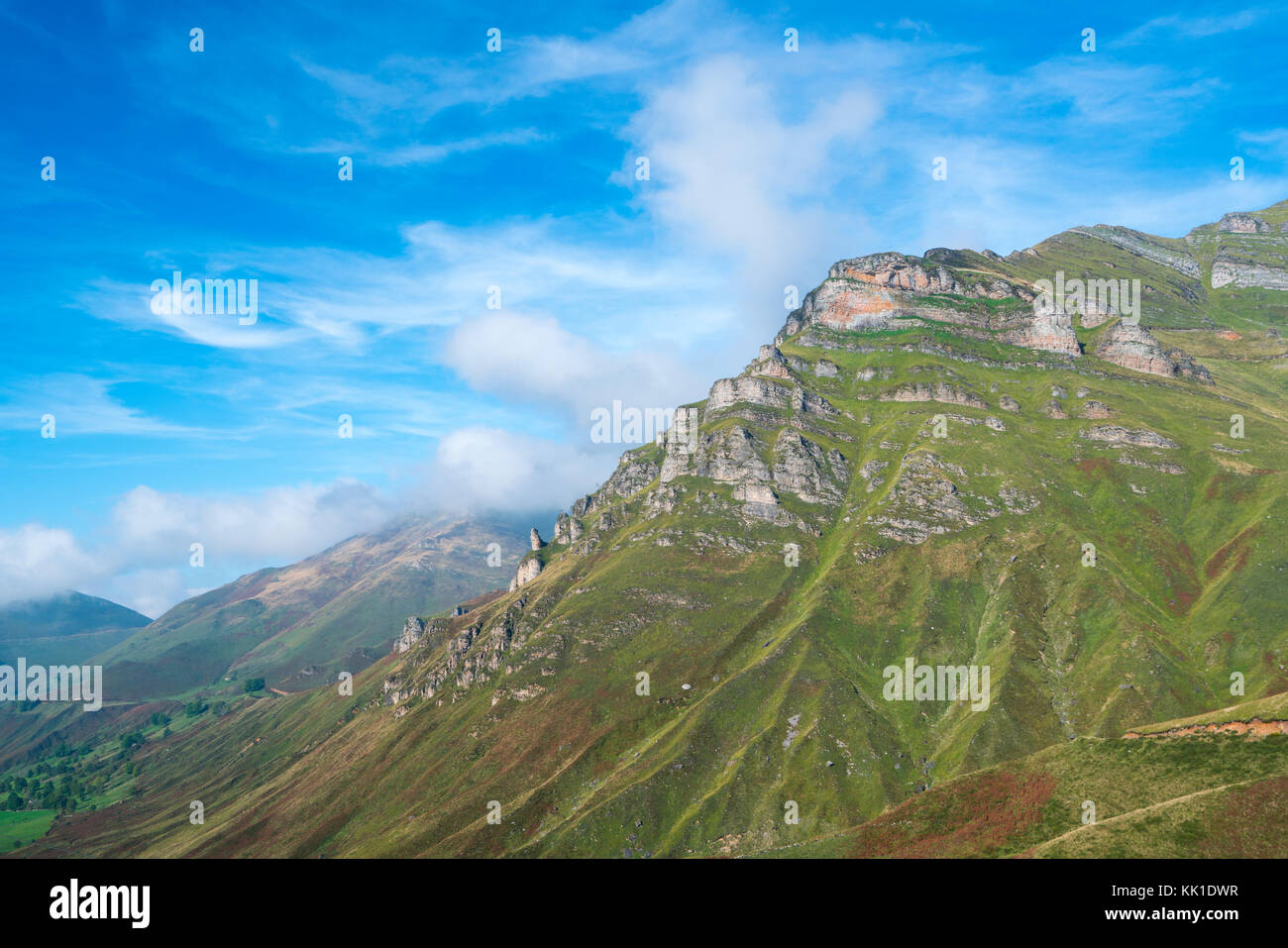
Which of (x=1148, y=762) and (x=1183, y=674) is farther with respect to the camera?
(x=1183, y=674)
